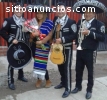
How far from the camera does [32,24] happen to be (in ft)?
12.8

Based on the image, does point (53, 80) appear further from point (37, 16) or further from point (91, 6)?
point (91, 6)

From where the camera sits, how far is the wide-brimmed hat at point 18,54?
4.08 metres

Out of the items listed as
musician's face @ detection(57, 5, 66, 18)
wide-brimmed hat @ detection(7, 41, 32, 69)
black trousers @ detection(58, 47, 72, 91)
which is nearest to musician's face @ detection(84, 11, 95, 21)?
musician's face @ detection(57, 5, 66, 18)

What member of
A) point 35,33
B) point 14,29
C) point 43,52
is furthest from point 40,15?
point 43,52

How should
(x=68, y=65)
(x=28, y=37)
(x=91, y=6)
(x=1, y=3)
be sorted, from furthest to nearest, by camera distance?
(x=1, y=3)
(x=28, y=37)
(x=68, y=65)
(x=91, y=6)

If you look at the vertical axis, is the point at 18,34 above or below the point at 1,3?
below

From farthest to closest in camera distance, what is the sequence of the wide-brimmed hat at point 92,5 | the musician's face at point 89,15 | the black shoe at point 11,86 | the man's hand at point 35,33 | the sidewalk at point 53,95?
the black shoe at point 11,86 < the sidewalk at point 53,95 < the man's hand at point 35,33 < the musician's face at point 89,15 < the wide-brimmed hat at point 92,5

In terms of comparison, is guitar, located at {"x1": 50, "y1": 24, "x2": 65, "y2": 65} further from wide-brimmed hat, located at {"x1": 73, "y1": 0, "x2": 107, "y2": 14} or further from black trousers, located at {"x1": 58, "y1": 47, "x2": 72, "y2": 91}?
wide-brimmed hat, located at {"x1": 73, "y1": 0, "x2": 107, "y2": 14}

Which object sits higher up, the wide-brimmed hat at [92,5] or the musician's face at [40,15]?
the wide-brimmed hat at [92,5]

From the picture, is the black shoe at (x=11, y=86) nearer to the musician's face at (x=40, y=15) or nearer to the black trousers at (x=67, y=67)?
the black trousers at (x=67, y=67)

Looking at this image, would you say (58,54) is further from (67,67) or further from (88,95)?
(88,95)

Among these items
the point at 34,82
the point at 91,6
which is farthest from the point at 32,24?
the point at 34,82

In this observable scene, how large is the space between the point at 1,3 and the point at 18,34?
118 inches

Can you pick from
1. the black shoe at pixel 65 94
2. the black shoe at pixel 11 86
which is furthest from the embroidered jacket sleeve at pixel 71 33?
the black shoe at pixel 11 86
